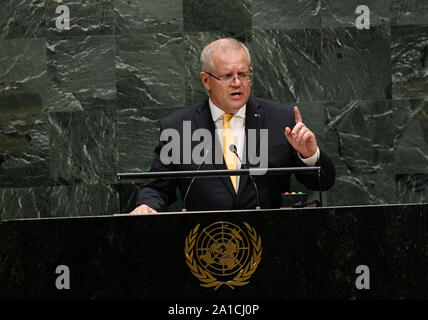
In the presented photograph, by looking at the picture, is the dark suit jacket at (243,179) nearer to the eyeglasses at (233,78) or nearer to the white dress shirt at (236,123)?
the white dress shirt at (236,123)

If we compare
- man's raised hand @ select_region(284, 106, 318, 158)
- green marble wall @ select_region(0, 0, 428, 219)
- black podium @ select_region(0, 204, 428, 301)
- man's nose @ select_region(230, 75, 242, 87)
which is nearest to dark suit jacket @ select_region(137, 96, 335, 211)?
man's raised hand @ select_region(284, 106, 318, 158)

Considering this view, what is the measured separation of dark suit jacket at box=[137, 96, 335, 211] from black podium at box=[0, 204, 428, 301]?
1.20 meters

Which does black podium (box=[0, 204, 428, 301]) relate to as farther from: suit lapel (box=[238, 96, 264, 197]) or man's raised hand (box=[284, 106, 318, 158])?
suit lapel (box=[238, 96, 264, 197])

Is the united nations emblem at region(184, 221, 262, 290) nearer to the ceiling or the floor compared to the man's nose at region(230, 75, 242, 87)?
nearer to the floor

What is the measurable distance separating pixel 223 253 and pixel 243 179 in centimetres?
143

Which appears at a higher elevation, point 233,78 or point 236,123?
point 233,78

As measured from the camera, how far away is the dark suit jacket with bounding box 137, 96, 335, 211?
13.2 feet

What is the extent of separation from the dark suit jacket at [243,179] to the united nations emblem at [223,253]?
1.25 m

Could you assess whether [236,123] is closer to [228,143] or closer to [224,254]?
[228,143]

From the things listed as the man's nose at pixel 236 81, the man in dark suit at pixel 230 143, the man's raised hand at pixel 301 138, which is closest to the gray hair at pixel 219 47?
the man in dark suit at pixel 230 143

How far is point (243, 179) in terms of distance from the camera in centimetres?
405

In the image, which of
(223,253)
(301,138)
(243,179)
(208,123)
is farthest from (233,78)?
(223,253)
